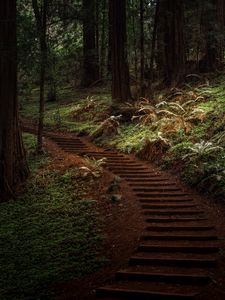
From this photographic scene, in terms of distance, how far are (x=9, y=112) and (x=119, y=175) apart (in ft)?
11.0

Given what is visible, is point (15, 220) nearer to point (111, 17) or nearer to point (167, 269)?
point (167, 269)

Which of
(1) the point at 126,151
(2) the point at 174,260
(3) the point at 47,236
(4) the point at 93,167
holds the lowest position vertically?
(3) the point at 47,236

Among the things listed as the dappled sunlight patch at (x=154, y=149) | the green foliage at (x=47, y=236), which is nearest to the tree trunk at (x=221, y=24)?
the dappled sunlight patch at (x=154, y=149)

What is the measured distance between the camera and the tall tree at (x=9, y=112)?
39.8ft

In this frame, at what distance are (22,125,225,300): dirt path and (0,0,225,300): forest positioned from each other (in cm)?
2

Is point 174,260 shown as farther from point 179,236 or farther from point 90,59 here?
point 90,59

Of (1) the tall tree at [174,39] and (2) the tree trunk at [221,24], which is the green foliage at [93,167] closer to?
(1) the tall tree at [174,39]

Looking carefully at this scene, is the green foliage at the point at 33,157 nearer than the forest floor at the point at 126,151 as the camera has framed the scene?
No

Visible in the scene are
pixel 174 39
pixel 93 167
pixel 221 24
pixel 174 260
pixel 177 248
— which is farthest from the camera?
pixel 221 24

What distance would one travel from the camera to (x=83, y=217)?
10.4m

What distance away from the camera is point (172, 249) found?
26.6 ft

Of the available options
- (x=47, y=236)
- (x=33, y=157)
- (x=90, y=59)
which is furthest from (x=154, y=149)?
(x=90, y=59)

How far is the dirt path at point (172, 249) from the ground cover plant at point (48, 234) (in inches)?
30.9

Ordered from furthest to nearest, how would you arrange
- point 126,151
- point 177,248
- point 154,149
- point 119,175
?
point 126,151 < point 154,149 < point 119,175 < point 177,248
